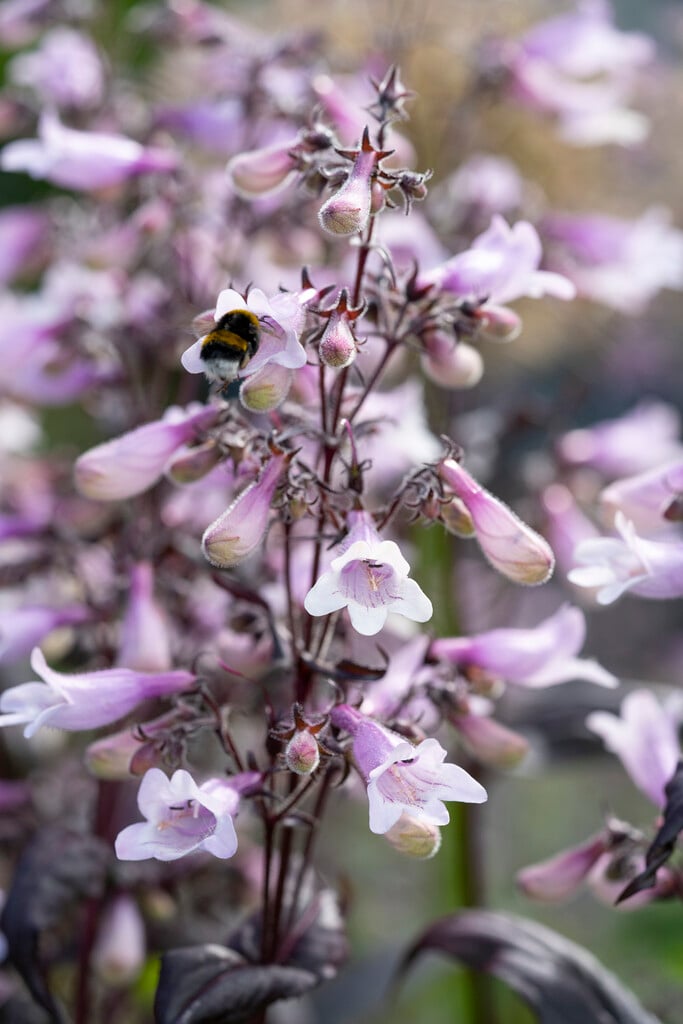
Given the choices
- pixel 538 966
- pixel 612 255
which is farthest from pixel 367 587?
pixel 612 255

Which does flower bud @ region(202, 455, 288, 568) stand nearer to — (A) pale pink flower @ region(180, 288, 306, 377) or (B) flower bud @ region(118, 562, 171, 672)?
(A) pale pink flower @ region(180, 288, 306, 377)

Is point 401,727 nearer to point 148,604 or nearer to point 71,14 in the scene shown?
point 148,604

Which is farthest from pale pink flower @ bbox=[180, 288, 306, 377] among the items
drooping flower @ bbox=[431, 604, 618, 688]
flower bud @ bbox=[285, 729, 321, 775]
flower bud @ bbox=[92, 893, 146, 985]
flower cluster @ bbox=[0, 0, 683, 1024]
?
flower bud @ bbox=[92, 893, 146, 985]

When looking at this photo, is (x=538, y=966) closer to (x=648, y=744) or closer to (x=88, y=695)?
(x=648, y=744)

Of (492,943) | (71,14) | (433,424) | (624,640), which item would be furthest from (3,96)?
(624,640)

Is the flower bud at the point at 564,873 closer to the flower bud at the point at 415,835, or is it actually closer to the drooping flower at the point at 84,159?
the flower bud at the point at 415,835

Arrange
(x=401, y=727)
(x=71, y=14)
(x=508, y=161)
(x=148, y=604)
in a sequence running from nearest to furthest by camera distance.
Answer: (x=401, y=727), (x=148, y=604), (x=71, y=14), (x=508, y=161)
